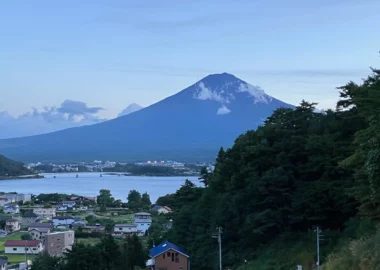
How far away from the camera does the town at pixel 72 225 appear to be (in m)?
18.0

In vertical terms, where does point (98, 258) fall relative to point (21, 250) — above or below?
above

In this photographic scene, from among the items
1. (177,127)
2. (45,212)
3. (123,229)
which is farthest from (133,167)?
(123,229)

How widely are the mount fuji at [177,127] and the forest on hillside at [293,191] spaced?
8939cm

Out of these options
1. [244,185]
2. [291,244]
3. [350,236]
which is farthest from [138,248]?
[350,236]

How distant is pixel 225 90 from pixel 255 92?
6.61 metres

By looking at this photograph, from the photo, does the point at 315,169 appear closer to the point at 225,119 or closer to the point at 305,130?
the point at 305,130

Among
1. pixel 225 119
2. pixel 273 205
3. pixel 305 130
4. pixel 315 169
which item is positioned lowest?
pixel 273 205

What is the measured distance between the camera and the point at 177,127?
400ft

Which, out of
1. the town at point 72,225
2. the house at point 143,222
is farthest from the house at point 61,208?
the house at point 143,222

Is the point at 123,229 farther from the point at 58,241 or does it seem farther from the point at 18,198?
the point at 18,198

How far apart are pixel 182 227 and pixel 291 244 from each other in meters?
4.76

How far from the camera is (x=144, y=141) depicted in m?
118

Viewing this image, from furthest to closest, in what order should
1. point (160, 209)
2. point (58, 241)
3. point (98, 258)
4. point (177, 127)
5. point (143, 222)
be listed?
point (177, 127) → point (160, 209) → point (143, 222) → point (58, 241) → point (98, 258)

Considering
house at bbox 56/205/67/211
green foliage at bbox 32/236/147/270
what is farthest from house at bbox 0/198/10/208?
green foliage at bbox 32/236/147/270
